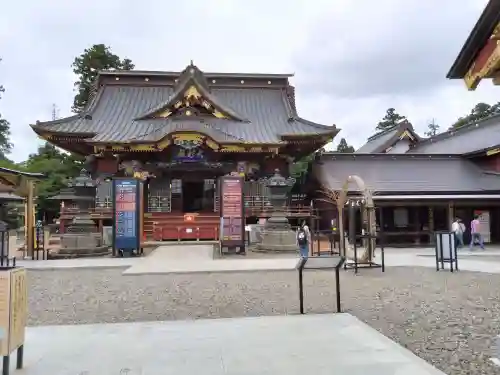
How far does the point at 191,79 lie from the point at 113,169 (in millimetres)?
6413

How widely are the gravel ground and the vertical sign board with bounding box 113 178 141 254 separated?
411cm

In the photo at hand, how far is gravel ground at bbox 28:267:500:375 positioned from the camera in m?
5.80

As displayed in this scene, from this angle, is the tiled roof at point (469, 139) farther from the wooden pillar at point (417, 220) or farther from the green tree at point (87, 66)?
the green tree at point (87, 66)

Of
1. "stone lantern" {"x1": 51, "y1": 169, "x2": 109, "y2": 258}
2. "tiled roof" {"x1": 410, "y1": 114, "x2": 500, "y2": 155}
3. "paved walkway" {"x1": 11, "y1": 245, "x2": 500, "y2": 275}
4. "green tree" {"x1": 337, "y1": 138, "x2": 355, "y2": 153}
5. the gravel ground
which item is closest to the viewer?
the gravel ground

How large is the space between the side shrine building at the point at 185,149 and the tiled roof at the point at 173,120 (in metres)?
0.06

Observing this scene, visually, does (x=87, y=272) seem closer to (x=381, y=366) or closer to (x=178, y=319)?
(x=178, y=319)

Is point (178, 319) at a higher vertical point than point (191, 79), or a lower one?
lower

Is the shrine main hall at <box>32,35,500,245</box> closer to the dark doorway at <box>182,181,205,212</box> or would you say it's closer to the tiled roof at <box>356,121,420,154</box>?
the dark doorway at <box>182,181,205,212</box>

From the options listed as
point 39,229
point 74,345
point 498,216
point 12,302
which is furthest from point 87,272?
point 498,216

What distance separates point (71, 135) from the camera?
23375 millimetres

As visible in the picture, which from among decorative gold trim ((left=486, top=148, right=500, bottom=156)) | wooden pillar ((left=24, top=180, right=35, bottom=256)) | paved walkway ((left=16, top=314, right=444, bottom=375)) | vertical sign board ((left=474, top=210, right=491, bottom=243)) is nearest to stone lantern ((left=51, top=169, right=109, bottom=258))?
wooden pillar ((left=24, top=180, right=35, bottom=256))

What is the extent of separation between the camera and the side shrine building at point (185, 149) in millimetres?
22672

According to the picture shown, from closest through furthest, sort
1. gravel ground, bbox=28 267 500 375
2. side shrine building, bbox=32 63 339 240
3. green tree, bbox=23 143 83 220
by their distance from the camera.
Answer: gravel ground, bbox=28 267 500 375
side shrine building, bbox=32 63 339 240
green tree, bbox=23 143 83 220

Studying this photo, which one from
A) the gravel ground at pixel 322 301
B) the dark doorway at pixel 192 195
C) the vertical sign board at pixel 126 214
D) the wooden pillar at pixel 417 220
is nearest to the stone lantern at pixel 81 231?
the vertical sign board at pixel 126 214
